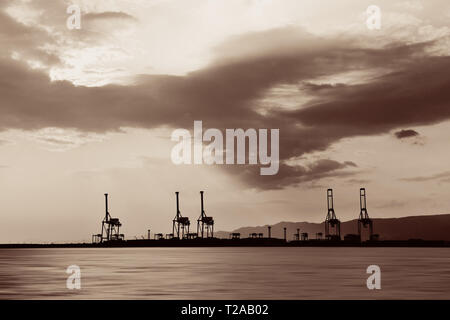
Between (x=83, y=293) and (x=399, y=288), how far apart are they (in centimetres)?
2111

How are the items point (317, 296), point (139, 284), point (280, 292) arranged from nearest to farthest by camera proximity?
point (317, 296), point (280, 292), point (139, 284)

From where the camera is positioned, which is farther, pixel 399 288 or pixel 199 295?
pixel 399 288

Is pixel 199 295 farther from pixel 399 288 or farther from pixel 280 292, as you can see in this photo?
pixel 399 288
